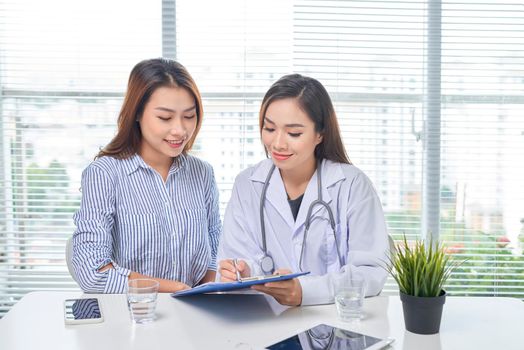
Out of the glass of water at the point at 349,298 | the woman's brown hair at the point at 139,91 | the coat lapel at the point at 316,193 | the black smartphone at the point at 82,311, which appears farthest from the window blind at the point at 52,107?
the glass of water at the point at 349,298

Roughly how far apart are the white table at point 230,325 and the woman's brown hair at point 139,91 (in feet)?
2.08

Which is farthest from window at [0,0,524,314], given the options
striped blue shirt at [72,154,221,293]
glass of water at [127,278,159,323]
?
glass of water at [127,278,159,323]

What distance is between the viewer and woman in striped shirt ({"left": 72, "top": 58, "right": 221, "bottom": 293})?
6.47 ft

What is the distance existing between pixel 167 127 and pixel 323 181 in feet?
1.87

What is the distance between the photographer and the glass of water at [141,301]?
4.52 feet

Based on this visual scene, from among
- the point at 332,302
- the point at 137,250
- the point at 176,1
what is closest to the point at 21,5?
the point at 176,1

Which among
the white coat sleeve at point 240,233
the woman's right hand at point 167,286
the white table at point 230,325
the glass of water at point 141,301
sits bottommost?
the woman's right hand at point 167,286

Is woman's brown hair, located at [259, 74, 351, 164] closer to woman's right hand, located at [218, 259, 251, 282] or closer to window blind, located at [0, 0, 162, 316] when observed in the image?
woman's right hand, located at [218, 259, 251, 282]

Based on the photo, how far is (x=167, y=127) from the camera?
1988mm

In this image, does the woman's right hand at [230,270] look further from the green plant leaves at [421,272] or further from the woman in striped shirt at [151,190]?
the green plant leaves at [421,272]

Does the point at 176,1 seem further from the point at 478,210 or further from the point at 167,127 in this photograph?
the point at 478,210

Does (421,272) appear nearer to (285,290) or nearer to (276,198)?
(285,290)

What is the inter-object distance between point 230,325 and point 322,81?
195cm

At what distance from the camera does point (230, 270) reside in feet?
5.39
